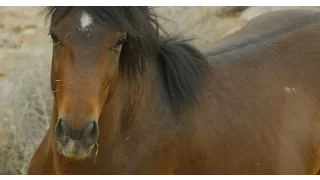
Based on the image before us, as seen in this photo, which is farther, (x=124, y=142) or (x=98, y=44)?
(x=124, y=142)

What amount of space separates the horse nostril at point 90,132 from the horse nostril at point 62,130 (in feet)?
0.25

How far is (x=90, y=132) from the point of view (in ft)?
9.62

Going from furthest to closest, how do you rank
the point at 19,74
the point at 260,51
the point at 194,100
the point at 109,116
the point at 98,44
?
1. the point at 19,74
2. the point at 260,51
3. the point at 194,100
4. the point at 109,116
5. the point at 98,44

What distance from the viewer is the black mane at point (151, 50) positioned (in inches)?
124

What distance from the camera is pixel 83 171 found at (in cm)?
340

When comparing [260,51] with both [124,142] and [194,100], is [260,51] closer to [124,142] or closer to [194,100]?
[194,100]

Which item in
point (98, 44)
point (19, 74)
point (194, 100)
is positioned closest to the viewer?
point (98, 44)

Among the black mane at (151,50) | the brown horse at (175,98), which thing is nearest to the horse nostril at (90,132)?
the brown horse at (175,98)

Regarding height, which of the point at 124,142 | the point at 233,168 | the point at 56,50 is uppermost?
the point at 56,50

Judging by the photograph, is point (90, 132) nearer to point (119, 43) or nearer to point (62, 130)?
point (62, 130)

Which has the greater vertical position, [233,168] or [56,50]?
[56,50]

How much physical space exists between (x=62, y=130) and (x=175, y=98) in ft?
2.68
